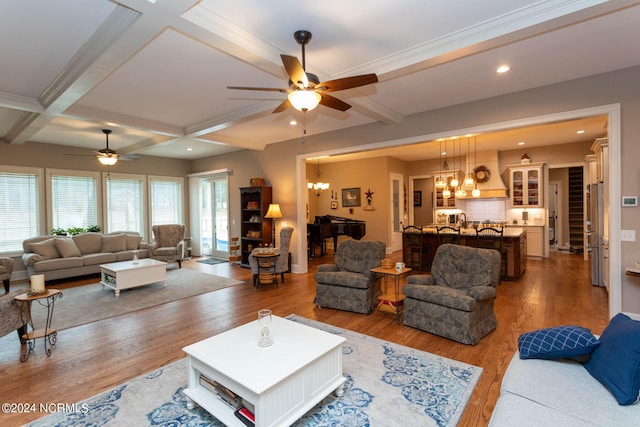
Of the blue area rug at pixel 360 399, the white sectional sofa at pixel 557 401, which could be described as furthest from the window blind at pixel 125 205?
the white sectional sofa at pixel 557 401

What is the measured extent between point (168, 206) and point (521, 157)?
33.4 ft

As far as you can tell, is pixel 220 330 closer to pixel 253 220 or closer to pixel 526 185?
pixel 253 220

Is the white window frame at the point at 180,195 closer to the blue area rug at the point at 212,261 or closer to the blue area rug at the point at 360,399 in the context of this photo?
the blue area rug at the point at 212,261

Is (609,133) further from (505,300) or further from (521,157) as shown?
(521,157)

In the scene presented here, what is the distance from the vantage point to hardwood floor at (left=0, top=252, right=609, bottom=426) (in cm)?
257

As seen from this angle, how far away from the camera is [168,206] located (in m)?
9.30

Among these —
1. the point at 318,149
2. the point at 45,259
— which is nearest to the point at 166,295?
the point at 45,259

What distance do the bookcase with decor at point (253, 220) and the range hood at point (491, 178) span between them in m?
5.71

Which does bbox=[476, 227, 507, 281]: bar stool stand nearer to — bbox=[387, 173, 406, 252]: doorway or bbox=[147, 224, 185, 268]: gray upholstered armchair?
bbox=[387, 173, 406, 252]: doorway

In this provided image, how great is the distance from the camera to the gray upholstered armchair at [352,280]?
4156 millimetres

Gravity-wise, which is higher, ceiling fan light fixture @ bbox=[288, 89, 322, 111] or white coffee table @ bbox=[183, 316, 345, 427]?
ceiling fan light fixture @ bbox=[288, 89, 322, 111]

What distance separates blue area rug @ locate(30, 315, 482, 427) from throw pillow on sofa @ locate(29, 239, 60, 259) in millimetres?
5156

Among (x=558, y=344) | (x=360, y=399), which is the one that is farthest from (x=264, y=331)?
(x=558, y=344)

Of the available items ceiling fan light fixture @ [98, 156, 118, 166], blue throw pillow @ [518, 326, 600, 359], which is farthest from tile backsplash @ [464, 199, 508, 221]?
ceiling fan light fixture @ [98, 156, 118, 166]
